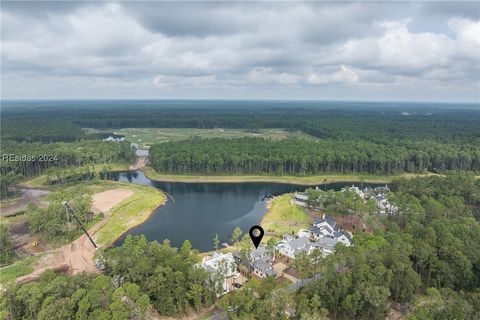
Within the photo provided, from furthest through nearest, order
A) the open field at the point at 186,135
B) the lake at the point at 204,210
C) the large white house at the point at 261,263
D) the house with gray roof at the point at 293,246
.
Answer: the open field at the point at 186,135 → the lake at the point at 204,210 → the house with gray roof at the point at 293,246 → the large white house at the point at 261,263

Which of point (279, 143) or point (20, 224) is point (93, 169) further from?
point (279, 143)

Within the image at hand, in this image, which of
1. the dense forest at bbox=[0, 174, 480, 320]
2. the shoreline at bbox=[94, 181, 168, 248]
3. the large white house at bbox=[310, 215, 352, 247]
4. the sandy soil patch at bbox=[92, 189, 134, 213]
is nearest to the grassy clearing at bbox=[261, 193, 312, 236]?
the large white house at bbox=[310, 215, 352, 247]

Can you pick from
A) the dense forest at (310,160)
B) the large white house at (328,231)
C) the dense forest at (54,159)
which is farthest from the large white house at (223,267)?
the dense forest at (54,159)

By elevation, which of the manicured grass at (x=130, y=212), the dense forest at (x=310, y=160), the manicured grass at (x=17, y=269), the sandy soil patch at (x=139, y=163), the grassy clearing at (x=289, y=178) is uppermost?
the dense forest at (x=310, y=160)

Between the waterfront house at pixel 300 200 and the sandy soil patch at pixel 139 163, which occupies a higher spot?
the sandy soil patch at pixel 139 163

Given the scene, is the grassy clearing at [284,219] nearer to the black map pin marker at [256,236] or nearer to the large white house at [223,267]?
the black map pin marker at [256,236]

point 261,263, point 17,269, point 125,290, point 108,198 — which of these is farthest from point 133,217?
point 125,290
